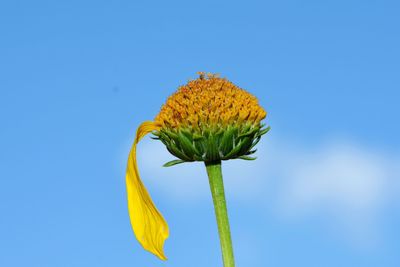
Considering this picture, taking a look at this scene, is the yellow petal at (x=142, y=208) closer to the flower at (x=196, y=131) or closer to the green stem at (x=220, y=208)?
the flower at (x=196, y=131)

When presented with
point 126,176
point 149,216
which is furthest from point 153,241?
point 126,176

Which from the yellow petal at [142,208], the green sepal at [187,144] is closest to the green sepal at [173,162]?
the green sepal at [187,144]

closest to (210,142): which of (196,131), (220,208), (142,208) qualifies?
(196,131)

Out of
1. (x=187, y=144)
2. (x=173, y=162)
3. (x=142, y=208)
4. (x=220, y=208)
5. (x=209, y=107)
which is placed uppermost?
(x=209, y=107)

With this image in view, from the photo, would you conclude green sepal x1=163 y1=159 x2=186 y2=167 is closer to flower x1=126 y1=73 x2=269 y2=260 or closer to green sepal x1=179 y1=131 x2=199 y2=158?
flower x1=126 y1=73 x2=269 y2=260

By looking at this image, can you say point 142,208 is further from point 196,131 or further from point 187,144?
point 196,131

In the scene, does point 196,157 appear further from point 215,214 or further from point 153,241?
point 153,241
